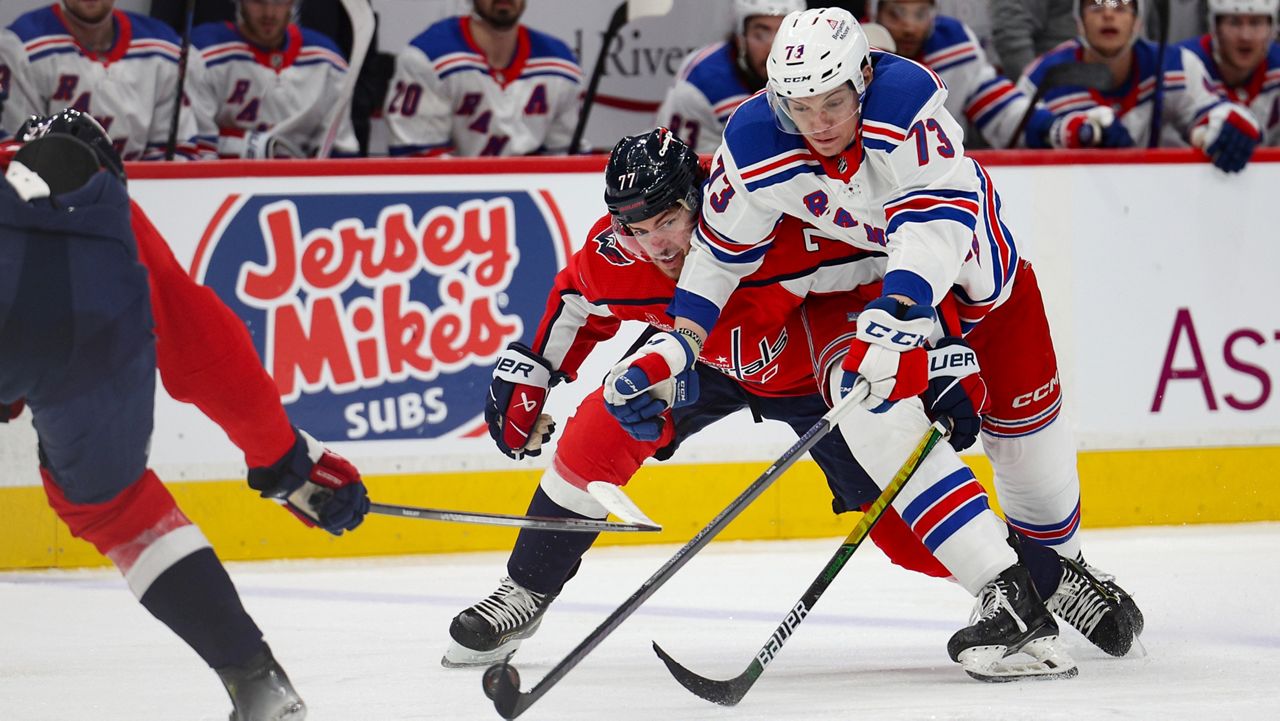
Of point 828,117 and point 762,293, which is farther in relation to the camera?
point 762,293

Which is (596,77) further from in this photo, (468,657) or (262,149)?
(468,657)

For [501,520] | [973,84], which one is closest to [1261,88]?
[973,84]

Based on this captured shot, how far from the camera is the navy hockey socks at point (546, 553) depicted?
296 centimetres

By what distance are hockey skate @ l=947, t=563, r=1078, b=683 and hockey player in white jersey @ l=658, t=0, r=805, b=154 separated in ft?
7.63

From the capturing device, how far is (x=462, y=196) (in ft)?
13.7

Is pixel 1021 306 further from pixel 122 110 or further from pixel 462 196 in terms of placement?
pixel 122 110

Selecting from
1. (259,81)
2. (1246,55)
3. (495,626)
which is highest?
(1246,55)

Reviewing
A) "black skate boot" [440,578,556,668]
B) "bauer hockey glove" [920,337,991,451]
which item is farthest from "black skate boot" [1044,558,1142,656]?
"black skate boot" [440,578,556,668]

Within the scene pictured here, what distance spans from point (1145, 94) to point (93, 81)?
3.13 m

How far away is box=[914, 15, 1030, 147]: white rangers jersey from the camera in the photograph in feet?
15.7

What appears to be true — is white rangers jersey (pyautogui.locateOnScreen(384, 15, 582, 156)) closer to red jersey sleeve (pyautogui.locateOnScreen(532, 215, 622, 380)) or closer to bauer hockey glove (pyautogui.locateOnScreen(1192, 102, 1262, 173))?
red jersey sleeve (pyautogui.locateOnScreen(532, 215, 622, 380))

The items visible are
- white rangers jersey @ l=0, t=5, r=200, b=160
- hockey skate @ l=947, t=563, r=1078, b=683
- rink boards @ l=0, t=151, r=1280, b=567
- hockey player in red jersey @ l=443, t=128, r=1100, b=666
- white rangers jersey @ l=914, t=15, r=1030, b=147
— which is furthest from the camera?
white rangers jersey @ l=914, t=15, r=1030, b=147

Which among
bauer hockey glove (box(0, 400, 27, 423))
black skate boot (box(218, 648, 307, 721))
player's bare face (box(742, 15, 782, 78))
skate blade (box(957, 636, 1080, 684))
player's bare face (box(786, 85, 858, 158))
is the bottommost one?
skate blade (box(957, 636, 1080, 684))

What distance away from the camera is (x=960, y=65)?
190 inches
